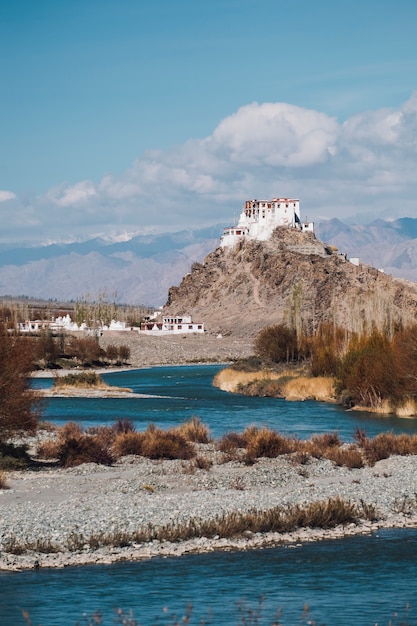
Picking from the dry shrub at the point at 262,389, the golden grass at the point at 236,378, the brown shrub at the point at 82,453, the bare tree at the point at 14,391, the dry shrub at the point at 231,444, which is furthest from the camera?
the golden grass at the point at 236,378

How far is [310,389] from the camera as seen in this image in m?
61.7

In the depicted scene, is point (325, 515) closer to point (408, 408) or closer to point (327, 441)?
point (327, 441)

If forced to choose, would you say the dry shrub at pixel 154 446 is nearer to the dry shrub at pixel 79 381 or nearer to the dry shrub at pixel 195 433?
the dry shrub at pixel 195 433

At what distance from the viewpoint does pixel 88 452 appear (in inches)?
1217

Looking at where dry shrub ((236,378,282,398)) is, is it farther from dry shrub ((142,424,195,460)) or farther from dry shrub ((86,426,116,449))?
dry shrub ((142,424,195,460))

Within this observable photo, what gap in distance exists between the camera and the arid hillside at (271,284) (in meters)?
173

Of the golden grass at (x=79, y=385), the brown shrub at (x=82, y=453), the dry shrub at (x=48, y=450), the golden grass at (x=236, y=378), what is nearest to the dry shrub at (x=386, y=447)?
the brown shrub at (x=82, y=453)

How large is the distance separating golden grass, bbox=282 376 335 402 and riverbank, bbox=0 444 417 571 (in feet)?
90.7

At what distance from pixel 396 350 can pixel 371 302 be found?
17.8 metres

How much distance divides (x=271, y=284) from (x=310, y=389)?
123377 mm

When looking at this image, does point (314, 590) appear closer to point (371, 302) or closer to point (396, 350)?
point (396, 350)

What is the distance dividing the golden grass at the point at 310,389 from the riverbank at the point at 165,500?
27659 millimetres

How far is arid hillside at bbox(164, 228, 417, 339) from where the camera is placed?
173 m

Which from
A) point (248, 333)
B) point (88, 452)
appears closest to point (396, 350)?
point (88, 452)
